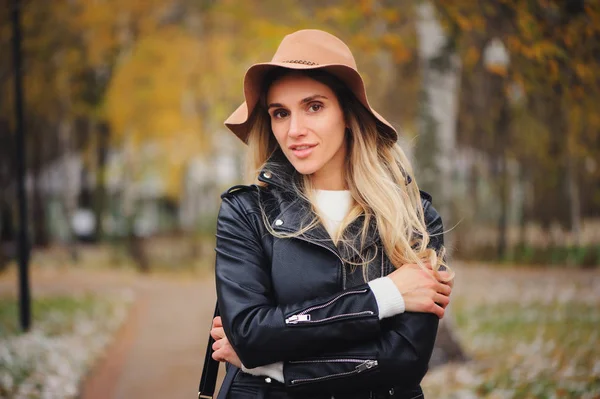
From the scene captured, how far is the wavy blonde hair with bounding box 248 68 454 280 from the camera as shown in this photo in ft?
7.64

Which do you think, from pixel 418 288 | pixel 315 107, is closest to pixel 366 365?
pixel 418 288

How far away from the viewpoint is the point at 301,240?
2.27 meters

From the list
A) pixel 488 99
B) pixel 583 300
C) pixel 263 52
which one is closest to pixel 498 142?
pixel 488 99

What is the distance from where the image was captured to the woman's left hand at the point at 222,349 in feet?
7.52

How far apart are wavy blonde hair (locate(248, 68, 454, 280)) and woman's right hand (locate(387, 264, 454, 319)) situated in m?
0.05

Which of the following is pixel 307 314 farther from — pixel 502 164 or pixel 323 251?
pixel 502 164

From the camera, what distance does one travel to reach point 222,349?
232 centimetres

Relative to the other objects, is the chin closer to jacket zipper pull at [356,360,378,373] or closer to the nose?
the nose

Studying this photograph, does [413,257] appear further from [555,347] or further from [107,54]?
[107,54]

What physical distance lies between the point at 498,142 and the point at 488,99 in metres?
1.15

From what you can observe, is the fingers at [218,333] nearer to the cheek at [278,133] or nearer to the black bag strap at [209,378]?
the black bag strap at [209,378]

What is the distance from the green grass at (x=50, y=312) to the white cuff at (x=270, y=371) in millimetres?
6848

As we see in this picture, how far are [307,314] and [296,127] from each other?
68 centimetres

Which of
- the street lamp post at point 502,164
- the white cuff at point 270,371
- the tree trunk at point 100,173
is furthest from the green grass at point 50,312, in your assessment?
the street lamp post at point 502,164
